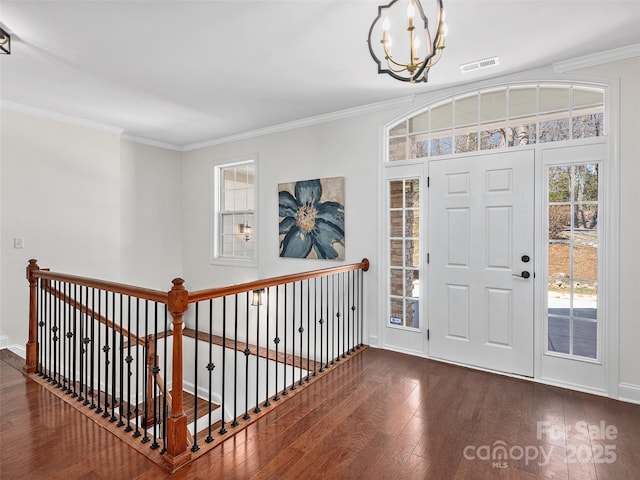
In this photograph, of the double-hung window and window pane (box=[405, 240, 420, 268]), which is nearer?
window pane (box=[405, 240, 420, 268])

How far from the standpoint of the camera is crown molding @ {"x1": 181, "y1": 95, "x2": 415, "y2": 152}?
3760 millimetres

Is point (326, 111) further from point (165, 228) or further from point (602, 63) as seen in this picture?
point (165, 228)

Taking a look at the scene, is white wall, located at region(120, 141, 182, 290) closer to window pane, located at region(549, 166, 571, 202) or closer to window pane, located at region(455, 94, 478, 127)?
window pane, located at region(455, 94, 478, 127)

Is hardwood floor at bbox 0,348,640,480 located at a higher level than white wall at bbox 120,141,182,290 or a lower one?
lower

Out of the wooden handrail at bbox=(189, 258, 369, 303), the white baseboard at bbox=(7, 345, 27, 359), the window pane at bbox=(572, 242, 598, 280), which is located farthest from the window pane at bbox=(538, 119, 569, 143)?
the white baseboard at bbox=(7, 345, 27, 359)

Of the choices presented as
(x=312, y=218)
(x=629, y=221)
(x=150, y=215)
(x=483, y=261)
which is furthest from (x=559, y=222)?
(x=150, y=215)

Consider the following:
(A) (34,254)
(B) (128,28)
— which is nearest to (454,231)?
(B) (128,28)

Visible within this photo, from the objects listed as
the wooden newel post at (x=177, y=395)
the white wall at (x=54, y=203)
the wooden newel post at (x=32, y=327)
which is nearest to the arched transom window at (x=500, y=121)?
the wooden newel post at (x=177, y=395)

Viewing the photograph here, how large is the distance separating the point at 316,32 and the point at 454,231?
6.89ft

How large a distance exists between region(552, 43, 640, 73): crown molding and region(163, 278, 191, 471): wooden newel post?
3322 mm

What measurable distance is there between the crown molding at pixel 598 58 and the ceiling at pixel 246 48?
0.20 ft

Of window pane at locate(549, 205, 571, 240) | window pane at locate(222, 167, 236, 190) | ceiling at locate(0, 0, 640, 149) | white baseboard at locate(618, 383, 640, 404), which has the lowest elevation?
white baseboard at locate(618, 383, 640, 404)

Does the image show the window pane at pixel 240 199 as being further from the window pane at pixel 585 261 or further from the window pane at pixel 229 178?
the window pane at pixel 585 261

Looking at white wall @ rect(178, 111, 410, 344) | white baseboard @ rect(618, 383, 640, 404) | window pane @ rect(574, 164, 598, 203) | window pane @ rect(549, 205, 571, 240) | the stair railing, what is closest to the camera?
the stair railing
